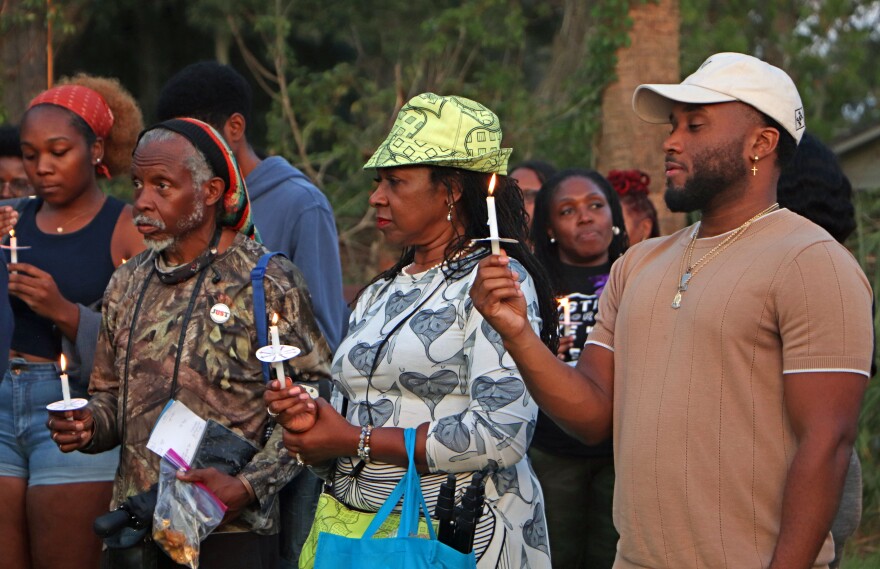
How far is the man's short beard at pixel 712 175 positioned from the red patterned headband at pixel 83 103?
2715 millimetres

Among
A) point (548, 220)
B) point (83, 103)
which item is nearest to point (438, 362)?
point (83, 103)

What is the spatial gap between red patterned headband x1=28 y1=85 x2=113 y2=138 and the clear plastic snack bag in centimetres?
170

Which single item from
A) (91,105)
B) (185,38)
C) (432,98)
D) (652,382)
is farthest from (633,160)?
(185,38)

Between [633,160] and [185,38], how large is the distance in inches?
409

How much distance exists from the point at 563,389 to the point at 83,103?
8.73 feet

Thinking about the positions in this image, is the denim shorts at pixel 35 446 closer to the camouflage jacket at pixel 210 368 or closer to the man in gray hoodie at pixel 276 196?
the camouflage jacket at pixel 210 368

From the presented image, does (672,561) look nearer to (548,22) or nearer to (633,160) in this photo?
(633,160)

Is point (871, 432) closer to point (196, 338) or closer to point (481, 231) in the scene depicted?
point (481, 231)

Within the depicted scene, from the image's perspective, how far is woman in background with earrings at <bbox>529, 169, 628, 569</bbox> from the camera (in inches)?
201

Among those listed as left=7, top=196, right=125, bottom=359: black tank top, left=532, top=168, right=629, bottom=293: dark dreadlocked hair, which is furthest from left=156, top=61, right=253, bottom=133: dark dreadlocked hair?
left=532, top=168, right=629, bottom=293: dark dreadlocked hair

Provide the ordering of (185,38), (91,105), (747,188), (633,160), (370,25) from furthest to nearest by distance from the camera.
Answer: (185,38), (370,25), (633,160), (91,105), (747,188)

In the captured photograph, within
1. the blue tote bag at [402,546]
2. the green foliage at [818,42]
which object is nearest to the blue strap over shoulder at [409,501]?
the blue tote bag at [402,546]

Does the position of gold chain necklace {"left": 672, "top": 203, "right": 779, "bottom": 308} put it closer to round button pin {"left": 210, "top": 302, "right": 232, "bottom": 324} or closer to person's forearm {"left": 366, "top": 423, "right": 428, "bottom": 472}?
person's forearm {"left": 366, "top": 423, "right": 428, "bottom": 472}

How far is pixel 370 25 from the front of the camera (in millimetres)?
16984
